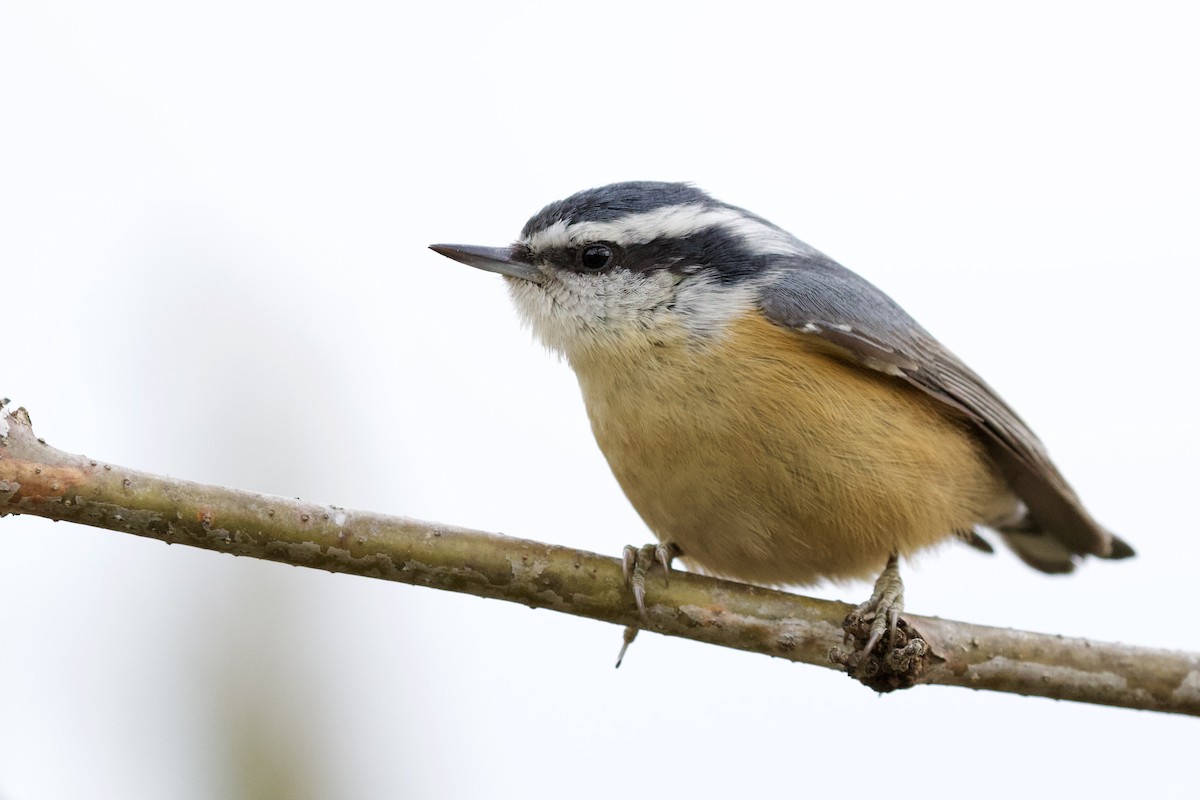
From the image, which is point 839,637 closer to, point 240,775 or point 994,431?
point 994,431

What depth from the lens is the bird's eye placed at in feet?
12.5

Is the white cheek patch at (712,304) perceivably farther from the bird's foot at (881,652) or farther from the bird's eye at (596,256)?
the bird's foot at (881,652)

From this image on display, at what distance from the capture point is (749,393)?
343 centimetres

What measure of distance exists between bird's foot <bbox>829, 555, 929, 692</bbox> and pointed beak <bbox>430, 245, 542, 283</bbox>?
147 cm

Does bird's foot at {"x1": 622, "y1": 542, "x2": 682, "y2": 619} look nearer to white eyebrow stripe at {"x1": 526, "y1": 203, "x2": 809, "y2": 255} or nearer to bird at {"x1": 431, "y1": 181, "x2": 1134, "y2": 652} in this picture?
bird at {"x1": 431, "y1": 181, "x2": 1134, "y2": 652}

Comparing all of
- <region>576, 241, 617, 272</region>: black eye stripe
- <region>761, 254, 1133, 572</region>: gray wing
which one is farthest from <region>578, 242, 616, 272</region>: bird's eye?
<region>761, 254, 1133, 572</region>: gray wing

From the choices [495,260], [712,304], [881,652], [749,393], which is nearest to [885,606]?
[881,652]

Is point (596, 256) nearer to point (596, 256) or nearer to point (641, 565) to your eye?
point (596, 256)

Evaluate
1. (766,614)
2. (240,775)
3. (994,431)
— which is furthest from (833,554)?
(240,775)

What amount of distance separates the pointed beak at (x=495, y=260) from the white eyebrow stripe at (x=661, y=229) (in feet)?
0.24

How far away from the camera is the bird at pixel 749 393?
343cm

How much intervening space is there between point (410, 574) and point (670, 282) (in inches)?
52.9

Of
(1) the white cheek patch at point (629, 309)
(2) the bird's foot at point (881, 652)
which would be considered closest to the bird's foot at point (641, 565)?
(2) the bird's foot at point (881, 652)

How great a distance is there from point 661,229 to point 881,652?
1.49m
